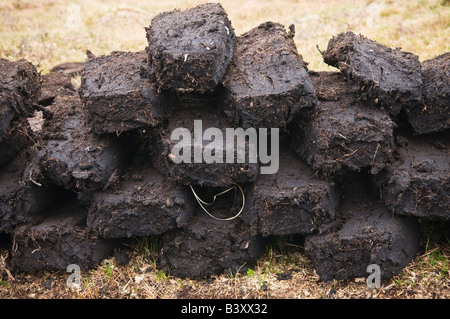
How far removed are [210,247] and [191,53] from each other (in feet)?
4.82

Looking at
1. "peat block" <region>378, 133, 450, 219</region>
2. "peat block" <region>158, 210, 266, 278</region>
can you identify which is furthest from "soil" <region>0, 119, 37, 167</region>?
"peat block" <region>378, 133, 450, 219</region>

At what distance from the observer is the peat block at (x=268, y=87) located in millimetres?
3121

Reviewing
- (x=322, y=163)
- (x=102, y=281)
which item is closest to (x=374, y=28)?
(x=322, y=163)

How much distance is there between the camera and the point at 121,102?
3.24m

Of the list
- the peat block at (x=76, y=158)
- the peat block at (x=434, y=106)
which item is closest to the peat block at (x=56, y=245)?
the peat block at (x=76, y=158)

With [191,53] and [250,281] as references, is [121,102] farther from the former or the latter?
[250,281]

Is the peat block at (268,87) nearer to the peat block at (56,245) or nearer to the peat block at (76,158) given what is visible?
the peat block at (76,158)

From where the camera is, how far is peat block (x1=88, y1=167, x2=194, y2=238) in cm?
330

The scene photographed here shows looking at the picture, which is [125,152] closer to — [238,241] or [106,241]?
[106,241]

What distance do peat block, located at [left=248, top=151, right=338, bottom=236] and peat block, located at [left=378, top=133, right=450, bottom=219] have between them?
415 millimetres

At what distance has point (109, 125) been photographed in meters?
3.33

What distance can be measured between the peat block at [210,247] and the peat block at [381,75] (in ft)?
4.52

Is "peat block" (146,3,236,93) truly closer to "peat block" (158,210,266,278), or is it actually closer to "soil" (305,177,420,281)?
"peat block" (158,210,266,278)
